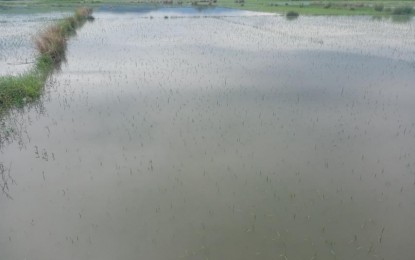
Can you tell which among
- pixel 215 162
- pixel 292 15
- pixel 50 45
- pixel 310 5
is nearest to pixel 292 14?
pixel 292 15

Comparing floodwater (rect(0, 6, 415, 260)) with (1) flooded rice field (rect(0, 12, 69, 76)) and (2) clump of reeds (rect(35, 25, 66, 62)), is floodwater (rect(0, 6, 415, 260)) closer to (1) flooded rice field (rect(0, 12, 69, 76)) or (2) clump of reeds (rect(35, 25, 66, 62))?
(2) clump of reeds (rect(35, 25, 66, 62))

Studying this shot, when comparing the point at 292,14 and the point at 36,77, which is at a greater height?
the point at 292,14

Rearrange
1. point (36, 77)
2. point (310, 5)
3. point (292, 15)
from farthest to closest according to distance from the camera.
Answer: point (310, 5) → point (292, 15) → point (36, 77)

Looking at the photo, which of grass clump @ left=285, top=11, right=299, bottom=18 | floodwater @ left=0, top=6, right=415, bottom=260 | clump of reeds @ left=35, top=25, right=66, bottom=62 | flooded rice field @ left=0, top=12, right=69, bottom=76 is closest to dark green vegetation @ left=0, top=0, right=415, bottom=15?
grass clump @ left=285, top=11, right=299, bottom=18

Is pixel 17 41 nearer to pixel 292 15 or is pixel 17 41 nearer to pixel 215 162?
pixel 215 162

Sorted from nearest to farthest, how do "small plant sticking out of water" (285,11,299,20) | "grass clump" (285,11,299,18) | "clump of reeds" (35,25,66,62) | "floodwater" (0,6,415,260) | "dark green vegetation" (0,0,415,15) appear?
"floodwater" (0,6,415,260) → "clump of reeds" (35,25,66,62) → "small plant sticking out of water" (285,11,299,20) → "grass clump" (285,11,299,18) → "dark green vegetation" (0,0,415,15)

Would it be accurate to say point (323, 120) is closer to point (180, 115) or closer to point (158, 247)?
point (180, 115)

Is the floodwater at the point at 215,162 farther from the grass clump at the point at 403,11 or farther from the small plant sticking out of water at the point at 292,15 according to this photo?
the grass clump at the point at 403,11

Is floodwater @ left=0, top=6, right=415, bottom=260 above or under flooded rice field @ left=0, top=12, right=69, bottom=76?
under
